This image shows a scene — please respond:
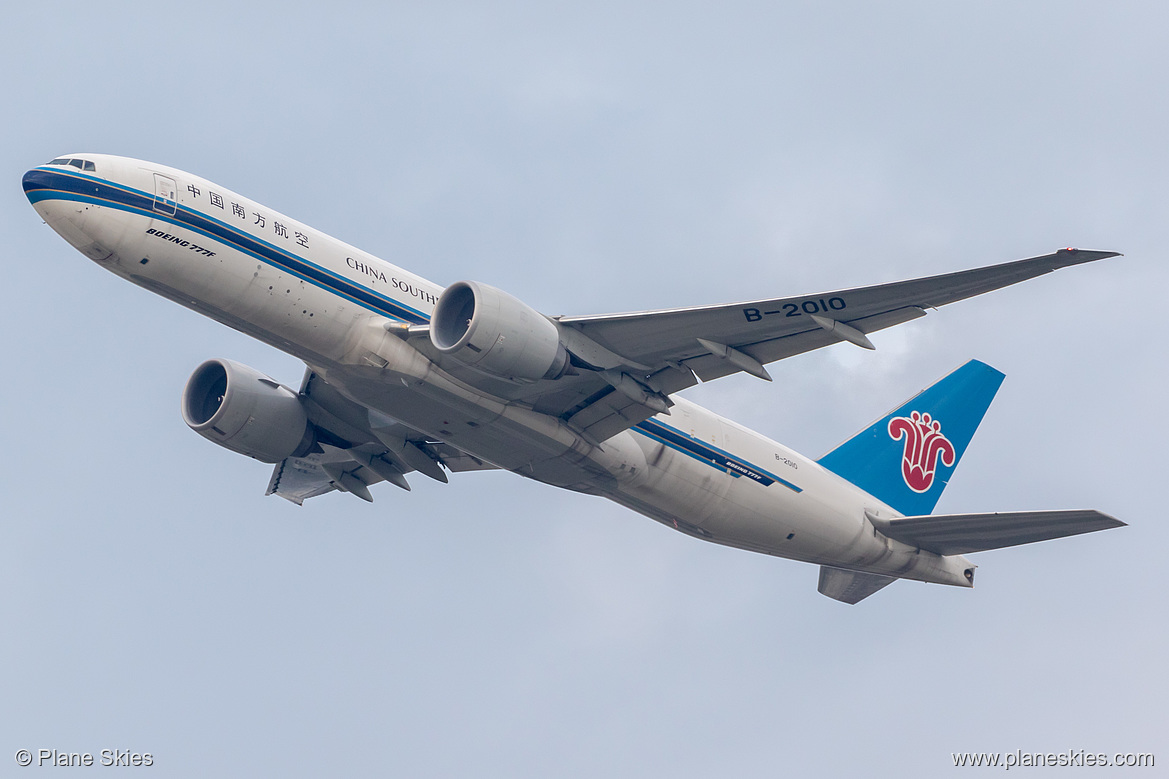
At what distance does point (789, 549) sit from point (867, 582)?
12.1 feet

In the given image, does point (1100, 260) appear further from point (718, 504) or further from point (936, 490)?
point (936, 490)

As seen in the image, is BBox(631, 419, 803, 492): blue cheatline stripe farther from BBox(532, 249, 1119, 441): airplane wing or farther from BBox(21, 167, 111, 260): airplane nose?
BBox(21, 167, 111, 260): airplane nose

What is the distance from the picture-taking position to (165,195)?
84.1 ft

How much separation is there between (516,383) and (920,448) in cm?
1433

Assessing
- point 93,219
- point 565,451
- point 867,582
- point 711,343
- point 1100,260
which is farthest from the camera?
point 867,582

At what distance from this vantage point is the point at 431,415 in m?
28.1

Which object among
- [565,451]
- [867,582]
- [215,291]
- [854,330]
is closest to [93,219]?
[215,291]

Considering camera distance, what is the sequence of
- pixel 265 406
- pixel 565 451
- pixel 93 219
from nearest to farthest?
pixel 93 219 → pixel 565 451 → pixel 265 406

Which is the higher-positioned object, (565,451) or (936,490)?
(936,490)

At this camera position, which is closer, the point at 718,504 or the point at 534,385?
the point at 534,385

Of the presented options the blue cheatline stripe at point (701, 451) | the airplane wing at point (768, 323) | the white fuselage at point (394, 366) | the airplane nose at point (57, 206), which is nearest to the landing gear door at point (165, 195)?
the white fuselage at point (394, 366)

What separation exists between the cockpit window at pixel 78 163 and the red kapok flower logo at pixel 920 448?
2143 cm

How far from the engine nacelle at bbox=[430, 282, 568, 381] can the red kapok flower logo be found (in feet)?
44.0

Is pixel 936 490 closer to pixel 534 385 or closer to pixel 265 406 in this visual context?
pixel 534 385
